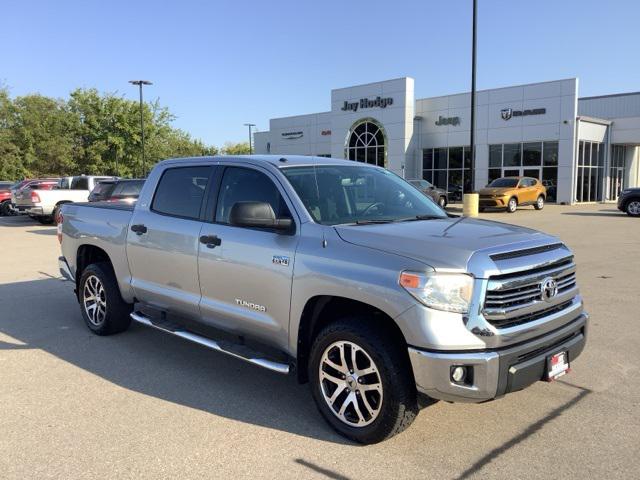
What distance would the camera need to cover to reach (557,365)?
3.61m

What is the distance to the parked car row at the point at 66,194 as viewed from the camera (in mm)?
17344

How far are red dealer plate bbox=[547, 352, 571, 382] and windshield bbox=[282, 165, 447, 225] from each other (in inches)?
60.0

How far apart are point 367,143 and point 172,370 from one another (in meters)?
35.8

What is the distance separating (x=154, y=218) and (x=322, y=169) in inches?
71.4

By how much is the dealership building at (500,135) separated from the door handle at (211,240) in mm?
25868

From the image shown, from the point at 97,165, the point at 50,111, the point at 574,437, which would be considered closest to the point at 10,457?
the point at 574,437

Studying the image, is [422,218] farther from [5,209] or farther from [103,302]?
[5,209]

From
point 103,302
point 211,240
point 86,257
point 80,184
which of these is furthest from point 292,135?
point 211,240

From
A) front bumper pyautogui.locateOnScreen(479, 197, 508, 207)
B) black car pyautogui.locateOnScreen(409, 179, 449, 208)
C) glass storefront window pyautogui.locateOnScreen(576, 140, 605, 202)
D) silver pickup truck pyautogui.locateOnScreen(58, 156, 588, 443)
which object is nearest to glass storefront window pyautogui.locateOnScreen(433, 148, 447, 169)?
black car pyautogui.locateOnScreen(409, 179, 449, 208)

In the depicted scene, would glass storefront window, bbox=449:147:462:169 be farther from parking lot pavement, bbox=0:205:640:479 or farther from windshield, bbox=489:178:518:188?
parking lot pavement, bbox=0:205:640:479

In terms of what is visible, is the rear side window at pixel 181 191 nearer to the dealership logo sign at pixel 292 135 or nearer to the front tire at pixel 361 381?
the front tire at pixel 361 381

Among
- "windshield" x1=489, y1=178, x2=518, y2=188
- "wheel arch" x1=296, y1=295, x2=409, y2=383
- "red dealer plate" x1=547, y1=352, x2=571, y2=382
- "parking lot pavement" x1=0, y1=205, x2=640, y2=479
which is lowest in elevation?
"parking lot pavement" x1=0, y1=205, x2=640, y2=479

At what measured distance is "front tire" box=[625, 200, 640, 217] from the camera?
78.2ft

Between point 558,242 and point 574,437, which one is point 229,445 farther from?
point 558,242
